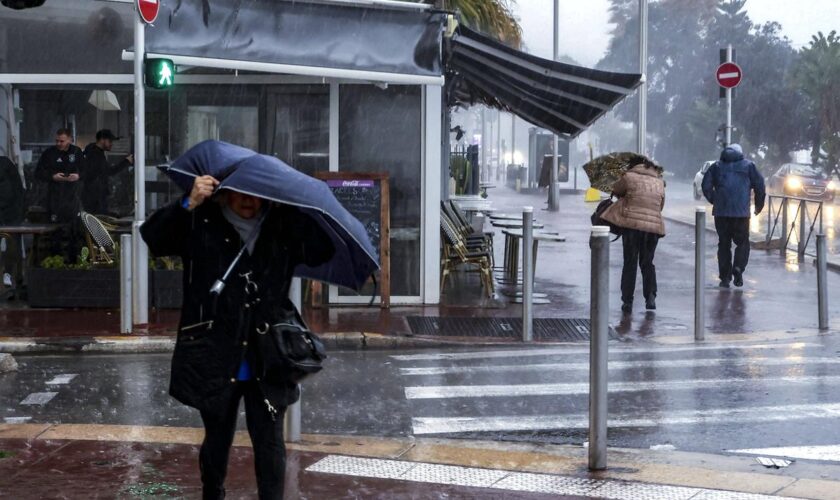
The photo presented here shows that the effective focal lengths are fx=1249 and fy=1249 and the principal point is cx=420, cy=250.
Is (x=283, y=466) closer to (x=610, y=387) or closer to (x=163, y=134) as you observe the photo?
(x=610, y=387)

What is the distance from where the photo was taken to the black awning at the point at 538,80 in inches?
560

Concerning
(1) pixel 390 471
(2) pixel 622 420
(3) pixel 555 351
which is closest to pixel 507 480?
(1) pixel 390 471

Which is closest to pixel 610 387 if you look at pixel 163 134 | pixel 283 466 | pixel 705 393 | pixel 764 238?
pixel 705 393

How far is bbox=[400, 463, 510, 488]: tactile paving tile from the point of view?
21.3 feet

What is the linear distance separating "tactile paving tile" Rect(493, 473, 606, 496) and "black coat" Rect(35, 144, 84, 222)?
9894 millimetres

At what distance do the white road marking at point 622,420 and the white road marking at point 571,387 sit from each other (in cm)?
80

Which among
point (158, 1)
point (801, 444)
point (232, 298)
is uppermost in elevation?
point (158, 1)

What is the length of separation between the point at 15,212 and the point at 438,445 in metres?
9.65

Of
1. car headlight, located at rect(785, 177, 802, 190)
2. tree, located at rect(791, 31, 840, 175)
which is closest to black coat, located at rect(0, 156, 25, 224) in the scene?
car headlight, located at rect(785, 177, 802, 190)

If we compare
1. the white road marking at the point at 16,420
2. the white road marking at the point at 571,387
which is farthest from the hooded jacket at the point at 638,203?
the white road marking at the point at 16,420

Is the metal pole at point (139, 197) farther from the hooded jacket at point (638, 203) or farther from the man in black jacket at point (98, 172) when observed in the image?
the hooded jacket at point (638, 203)

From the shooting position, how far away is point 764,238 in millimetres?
24328

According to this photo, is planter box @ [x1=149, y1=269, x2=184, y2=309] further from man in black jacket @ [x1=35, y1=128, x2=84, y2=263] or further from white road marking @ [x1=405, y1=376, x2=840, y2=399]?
white road marking @ [x1=405, y1=376, x2=840, y2=399]

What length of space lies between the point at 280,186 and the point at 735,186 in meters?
12.7
